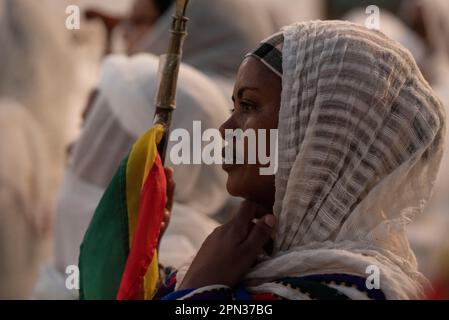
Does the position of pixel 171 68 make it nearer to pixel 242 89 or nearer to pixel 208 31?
pixel 242 89

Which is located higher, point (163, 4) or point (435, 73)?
point (163, 4)

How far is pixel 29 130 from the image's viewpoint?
5.59 meters

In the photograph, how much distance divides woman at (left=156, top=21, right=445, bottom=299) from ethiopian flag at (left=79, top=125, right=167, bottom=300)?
21cm

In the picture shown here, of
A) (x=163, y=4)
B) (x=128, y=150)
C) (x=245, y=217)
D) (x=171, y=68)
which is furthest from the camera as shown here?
(x=163, y=4)

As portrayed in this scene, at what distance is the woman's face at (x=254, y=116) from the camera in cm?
232

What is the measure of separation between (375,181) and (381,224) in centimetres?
7

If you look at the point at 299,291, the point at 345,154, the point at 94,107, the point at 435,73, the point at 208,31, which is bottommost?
the point at 299,291

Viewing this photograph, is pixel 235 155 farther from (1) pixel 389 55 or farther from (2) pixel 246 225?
(1) pixel 389 55

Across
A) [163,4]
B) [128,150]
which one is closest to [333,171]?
[128,150]

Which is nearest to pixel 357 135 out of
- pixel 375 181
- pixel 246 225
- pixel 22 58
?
pixel 375 181

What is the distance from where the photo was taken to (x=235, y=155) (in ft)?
7.70

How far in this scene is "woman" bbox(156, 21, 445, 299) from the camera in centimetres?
225

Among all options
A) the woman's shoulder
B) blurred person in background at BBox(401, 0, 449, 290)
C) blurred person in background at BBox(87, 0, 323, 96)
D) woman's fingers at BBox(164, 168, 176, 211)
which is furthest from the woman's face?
blurred person in background at BBox(87, 0, 323, 96)

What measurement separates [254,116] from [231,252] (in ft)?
0.78
